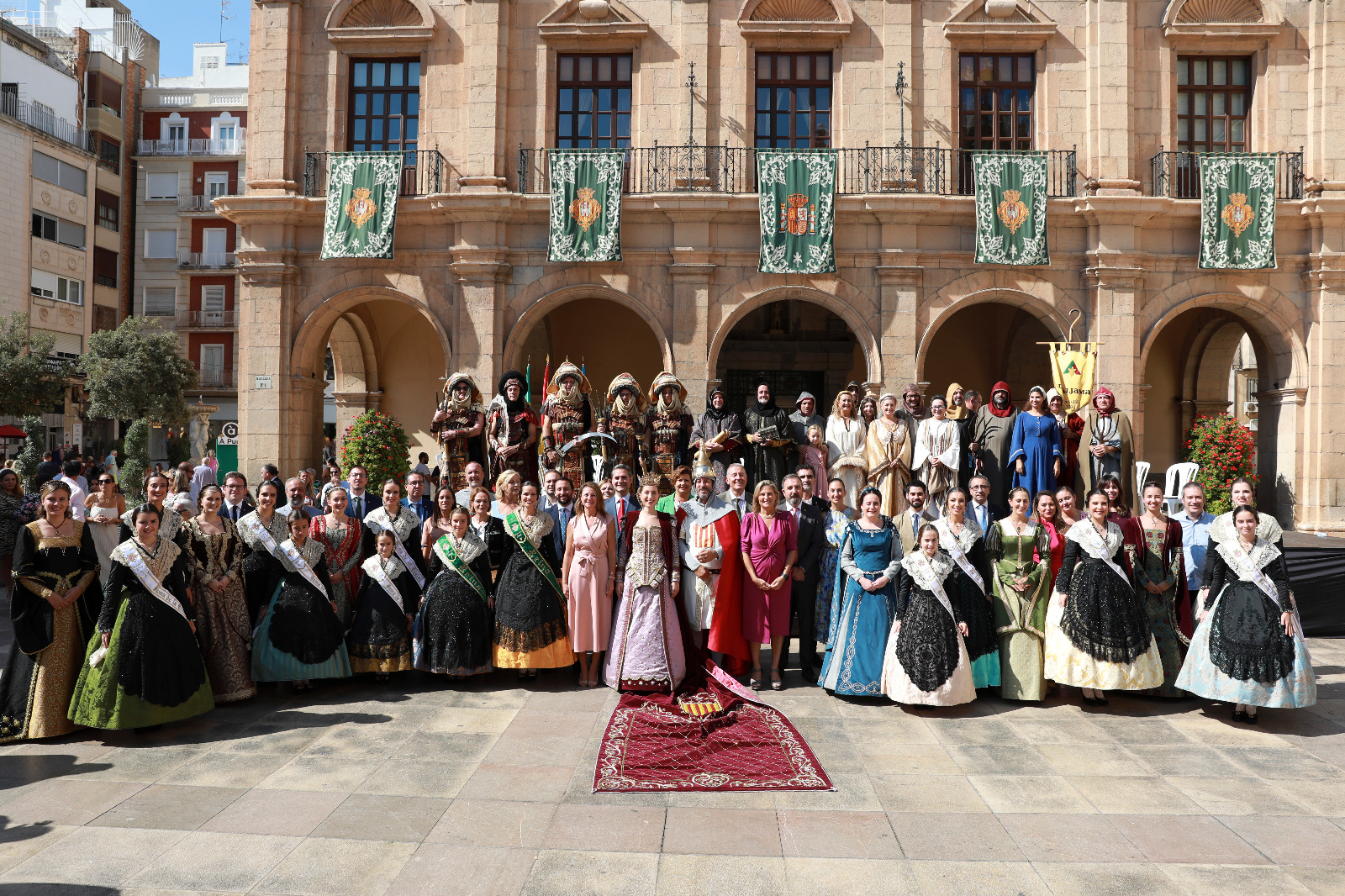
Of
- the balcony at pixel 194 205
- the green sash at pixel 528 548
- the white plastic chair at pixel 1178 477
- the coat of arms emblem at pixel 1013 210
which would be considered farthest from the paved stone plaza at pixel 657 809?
the balcony at pixel 194 205

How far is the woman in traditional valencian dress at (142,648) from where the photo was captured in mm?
5480

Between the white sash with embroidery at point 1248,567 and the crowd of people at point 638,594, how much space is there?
14 millimetres

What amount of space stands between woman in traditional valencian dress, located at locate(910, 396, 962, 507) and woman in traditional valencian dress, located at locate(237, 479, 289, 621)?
20.3 ft

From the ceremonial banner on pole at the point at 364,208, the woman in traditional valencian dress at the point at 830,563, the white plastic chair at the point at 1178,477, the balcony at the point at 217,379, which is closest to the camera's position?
the woman in traditional valencian dress at the point at 830,563

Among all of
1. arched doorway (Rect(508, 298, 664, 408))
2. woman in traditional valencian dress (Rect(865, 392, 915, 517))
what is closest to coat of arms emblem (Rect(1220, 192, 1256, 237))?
woman in traditional valencian dress (Rect(865, 392, 915, 517))

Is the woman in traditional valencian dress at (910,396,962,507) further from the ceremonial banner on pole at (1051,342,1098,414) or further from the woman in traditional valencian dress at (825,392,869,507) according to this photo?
the ceremonial banner on pole at (1051,342,1098,414)

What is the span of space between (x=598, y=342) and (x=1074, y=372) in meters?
9.54

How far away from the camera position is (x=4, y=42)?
1238 inches

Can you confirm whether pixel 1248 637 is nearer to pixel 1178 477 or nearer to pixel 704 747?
pixel 704 747

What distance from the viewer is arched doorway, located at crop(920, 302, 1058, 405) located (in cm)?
1852

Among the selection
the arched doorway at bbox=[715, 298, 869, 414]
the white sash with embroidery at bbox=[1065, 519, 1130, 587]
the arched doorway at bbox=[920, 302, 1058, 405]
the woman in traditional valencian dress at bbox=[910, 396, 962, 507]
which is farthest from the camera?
the arched doorway at bbox=[715, 298, 869, 414]

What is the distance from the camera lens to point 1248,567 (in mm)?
6078

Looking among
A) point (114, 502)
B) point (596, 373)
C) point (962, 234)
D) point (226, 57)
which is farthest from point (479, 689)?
point (226, 57)

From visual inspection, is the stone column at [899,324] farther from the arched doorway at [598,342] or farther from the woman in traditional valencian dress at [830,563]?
the woman in traditional valencian dress at [830,563]
